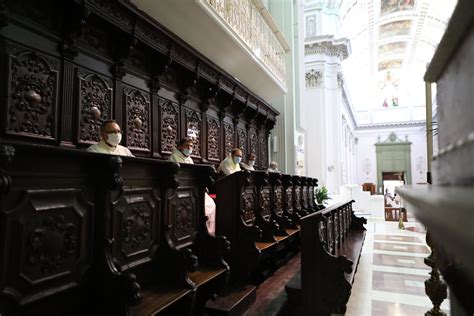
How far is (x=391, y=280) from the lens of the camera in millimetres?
5184

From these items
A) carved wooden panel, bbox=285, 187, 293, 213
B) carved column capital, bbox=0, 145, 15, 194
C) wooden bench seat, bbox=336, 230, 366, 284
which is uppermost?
carved column capital, bbox=0, 145, 15, 194

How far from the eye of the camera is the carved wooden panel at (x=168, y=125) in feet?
16.5

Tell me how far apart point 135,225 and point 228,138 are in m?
5.26

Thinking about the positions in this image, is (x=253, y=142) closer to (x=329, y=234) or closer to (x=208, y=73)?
(x=208, y=73)

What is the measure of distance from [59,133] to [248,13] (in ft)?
16.6

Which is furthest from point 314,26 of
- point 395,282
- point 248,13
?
point 395,282

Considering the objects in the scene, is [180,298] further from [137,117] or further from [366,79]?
[366,79]

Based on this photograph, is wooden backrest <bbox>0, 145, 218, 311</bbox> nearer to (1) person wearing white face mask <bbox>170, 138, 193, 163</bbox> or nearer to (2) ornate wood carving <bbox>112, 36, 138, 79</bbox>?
(1) person wearing white face mask <bbox>170, 138, 193, 163</bbox>

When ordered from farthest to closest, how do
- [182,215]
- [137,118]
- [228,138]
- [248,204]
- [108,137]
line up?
[228,138]
[137,118]
[248,204]
[108,137]
[182,215]

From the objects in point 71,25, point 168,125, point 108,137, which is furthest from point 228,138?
point 71,25

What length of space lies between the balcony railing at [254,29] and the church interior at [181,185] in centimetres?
6

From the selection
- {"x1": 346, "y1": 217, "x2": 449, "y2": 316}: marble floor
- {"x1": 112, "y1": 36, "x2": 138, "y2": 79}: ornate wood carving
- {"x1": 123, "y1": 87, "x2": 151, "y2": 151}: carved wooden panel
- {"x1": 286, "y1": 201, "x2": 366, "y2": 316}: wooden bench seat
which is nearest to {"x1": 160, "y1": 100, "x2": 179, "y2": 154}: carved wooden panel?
{"x1": 123, "y1": 87, "x2": 151, "y2": 151}: carved wooden panel

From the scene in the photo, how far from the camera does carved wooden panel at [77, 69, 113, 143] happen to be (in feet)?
11.9

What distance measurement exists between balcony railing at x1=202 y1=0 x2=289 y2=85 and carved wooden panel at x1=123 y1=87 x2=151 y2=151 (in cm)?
180
